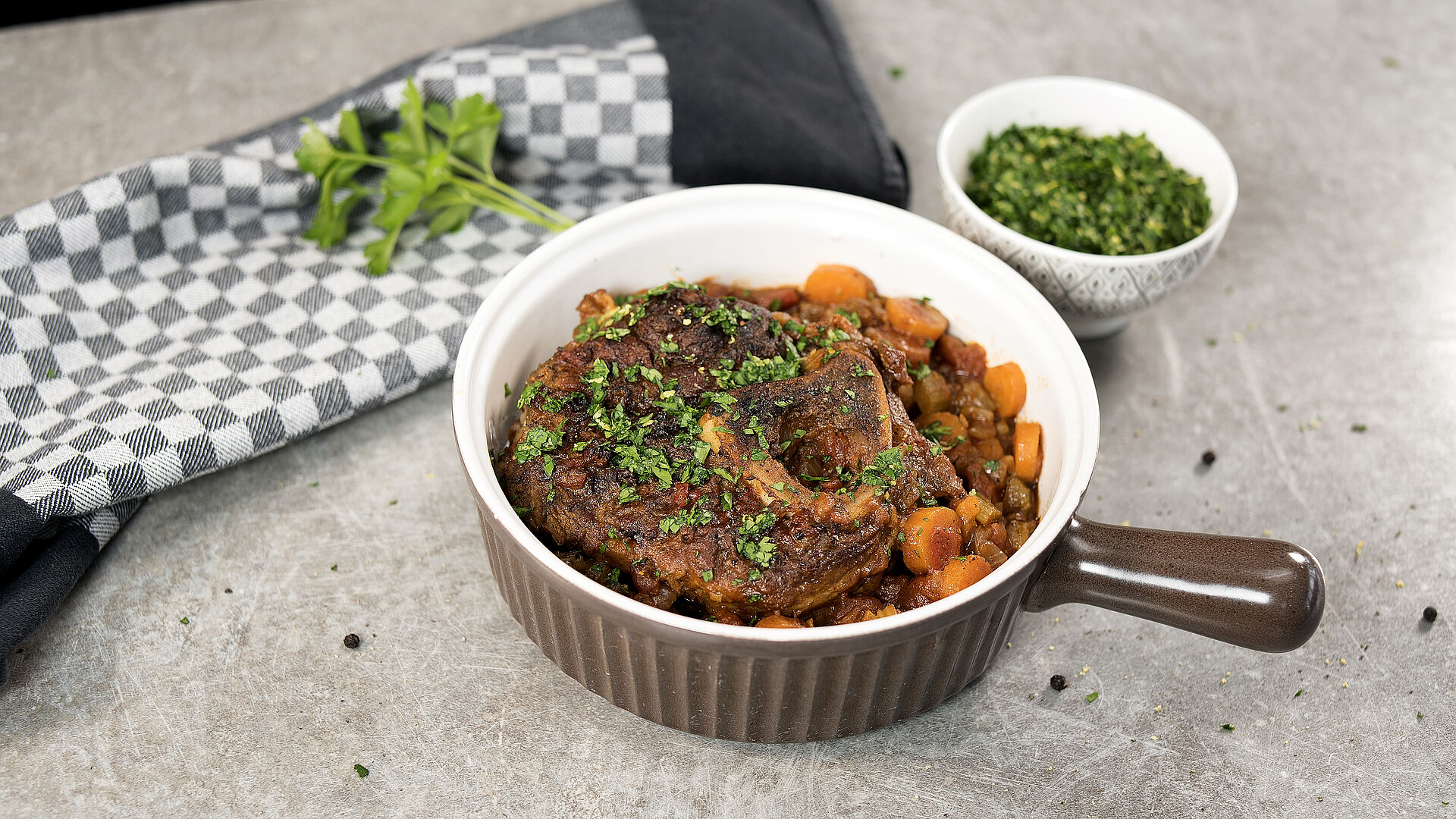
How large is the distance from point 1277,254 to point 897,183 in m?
1.67

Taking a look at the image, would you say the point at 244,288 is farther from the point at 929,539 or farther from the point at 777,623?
the point at 929,539

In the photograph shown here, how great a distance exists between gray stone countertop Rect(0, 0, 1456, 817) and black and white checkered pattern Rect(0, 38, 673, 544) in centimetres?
25

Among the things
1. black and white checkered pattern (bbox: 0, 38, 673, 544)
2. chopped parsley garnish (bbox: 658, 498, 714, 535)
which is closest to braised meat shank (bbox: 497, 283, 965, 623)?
chopped parsley garnish (bbox: 658, 498, 714, 535)

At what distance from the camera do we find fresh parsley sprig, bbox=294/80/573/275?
395 cm

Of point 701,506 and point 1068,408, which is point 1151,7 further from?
point 701,506

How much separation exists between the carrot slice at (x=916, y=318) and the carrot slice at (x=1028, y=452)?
0.43 metres

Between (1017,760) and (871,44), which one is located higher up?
(871,44)

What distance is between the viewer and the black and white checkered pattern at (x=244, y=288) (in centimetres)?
336

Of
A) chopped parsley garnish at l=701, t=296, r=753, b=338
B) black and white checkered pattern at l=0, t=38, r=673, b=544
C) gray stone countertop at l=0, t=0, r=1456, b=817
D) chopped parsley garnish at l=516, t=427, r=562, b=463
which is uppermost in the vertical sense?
chopped parsley garnish at l=701, t=296, r=753, b=338

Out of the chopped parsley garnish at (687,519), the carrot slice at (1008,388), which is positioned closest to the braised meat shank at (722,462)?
the chopped parsley garnish at (687,519)

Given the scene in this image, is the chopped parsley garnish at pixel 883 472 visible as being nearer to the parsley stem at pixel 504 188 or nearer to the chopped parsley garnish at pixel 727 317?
Answer: the chopped parsley garnish at pixel 727 317

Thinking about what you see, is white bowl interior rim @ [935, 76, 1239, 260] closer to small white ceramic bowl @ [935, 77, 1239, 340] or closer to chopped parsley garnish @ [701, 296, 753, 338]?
small white ceramic bowl @ [935, 77, 1239, 340]

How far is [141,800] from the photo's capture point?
9.15 ft

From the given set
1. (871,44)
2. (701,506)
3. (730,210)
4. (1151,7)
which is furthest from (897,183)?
(1151,7)
